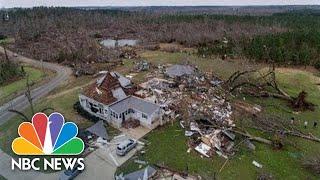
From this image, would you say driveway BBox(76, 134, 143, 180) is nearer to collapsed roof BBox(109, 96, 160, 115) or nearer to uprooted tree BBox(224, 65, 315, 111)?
collapsed roof BBox(109, 96, 160, 115)

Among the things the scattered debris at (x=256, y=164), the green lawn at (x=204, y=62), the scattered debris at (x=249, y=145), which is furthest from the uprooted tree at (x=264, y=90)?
the scattered debris at (x=256, y=164)

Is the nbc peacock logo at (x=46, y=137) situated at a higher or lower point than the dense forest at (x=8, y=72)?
higher

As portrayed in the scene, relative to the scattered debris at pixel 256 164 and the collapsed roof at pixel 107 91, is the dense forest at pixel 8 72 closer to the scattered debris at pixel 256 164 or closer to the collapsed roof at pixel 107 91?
the collapsed roof at pixel 107 91

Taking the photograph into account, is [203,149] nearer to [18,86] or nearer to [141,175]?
[141,175]

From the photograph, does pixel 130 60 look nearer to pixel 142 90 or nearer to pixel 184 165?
pixel 142 90

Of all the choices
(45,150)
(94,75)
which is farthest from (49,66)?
(45,150)

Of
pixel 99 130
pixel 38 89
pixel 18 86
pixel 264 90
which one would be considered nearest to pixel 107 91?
pixel 99 130

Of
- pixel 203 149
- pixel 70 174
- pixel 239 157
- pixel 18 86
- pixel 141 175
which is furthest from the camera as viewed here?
pixel 18 86
